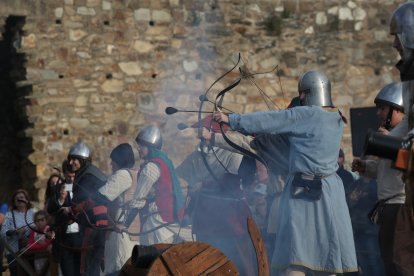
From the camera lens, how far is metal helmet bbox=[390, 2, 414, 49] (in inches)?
205

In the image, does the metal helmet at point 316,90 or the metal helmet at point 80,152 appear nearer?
the metal helmet at point 316,90

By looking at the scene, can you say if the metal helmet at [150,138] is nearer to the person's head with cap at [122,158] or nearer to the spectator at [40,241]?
the person's head with cap at [122,158]

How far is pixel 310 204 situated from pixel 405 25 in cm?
149

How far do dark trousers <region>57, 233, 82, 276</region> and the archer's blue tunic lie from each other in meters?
2.74

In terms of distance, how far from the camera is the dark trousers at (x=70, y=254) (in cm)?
850

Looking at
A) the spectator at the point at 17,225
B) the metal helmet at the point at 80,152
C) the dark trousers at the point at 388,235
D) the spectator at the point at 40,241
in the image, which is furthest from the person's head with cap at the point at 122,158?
the dark trousers at the point at 388,235

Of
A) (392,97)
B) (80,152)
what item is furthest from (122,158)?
(392,97)

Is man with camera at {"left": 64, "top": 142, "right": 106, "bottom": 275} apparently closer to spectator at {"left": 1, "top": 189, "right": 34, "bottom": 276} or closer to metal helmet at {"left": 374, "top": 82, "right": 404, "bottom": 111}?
spectator at {"left": 1, "top": 189, "right": 34, "bottom": 276}

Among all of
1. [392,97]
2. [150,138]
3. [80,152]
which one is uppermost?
[392,97]

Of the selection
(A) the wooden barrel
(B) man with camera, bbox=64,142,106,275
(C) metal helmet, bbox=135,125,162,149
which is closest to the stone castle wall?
(B) man with camera, bbox=64,142,106,275

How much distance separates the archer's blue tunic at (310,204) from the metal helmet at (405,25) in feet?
3.62

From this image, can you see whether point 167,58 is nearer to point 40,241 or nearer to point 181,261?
point 40,241

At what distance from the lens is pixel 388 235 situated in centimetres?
572

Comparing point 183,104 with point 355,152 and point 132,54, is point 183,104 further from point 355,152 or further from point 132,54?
point 355,152
